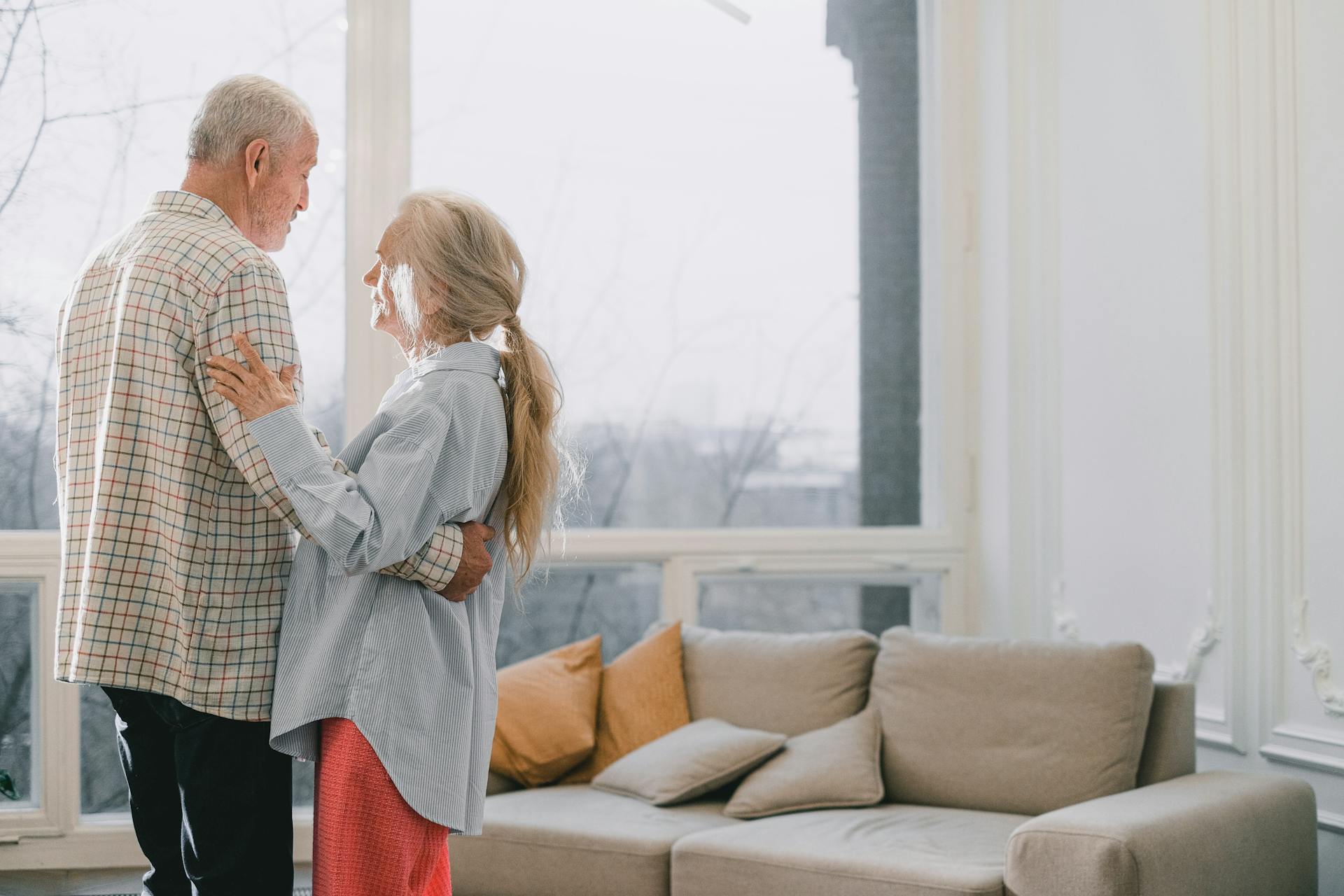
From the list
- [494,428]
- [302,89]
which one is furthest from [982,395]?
[494,428]

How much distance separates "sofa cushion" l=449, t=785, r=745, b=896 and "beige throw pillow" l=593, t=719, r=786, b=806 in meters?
0.05

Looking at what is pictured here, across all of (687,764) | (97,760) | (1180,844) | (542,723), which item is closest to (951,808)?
(687,764)

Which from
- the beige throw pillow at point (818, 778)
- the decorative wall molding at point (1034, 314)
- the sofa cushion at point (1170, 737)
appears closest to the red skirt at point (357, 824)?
the beige throw pillow at point (818, 778)

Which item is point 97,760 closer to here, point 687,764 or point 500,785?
point 500,785

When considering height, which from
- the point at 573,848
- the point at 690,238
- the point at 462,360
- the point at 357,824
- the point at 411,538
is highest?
the point at 690,238

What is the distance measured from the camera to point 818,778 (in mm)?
3004

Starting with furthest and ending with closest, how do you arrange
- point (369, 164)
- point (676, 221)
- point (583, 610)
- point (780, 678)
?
1. point (676, 221)
2. point (583, 610)
3. point (369, 164)
4. point (780, 678)

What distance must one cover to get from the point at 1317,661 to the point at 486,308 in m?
2.07

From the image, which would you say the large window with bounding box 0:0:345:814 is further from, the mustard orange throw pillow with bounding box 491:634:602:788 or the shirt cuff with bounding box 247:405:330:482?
the shirt cuff with bounding box 247:405:330:482

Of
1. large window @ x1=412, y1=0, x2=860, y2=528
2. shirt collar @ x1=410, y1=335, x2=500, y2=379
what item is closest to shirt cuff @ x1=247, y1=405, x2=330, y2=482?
shirt collar @ x1=410, y1=335, x2=500, y2=379

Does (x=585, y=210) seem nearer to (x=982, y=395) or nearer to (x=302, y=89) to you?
(x=302, y=89)

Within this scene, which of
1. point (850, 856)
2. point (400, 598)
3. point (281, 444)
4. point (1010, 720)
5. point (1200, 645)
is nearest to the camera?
point (281, 444)

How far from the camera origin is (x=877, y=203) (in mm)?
4250

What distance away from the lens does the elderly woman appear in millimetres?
1613
